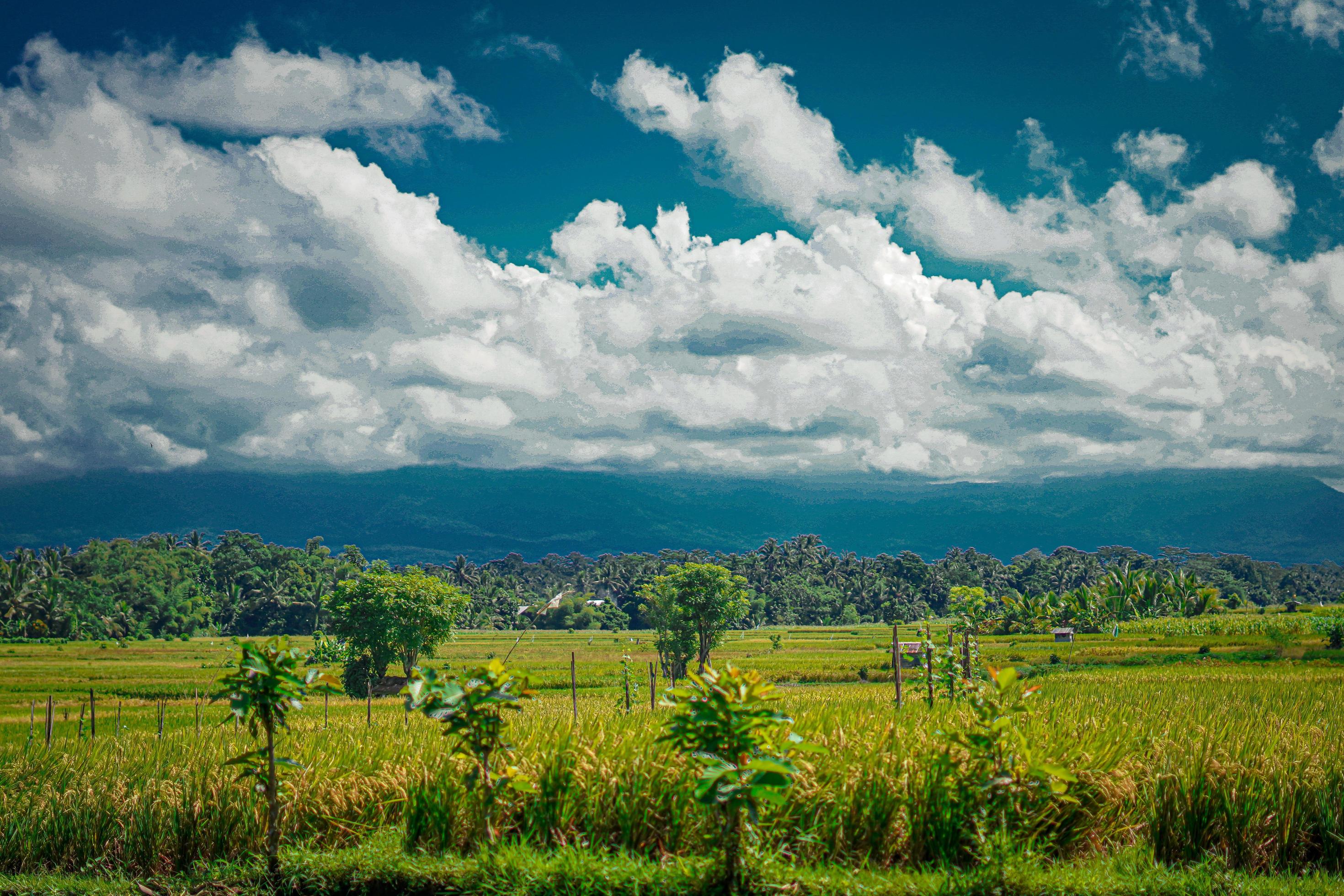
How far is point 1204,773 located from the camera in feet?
26.4

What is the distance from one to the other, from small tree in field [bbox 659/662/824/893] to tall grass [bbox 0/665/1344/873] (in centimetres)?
79

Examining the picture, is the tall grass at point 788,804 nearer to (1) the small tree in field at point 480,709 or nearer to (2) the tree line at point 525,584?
(1) the small tree in field at point 480,709

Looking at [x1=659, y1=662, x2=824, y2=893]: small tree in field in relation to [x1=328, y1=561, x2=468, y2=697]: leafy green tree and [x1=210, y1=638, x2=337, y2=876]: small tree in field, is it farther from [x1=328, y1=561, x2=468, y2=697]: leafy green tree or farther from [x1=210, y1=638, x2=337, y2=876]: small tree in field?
[x1=328, y1=561, x2=468, y2=697]: leafy green tree

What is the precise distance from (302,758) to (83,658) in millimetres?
75015

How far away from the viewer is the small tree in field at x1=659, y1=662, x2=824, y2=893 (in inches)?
245

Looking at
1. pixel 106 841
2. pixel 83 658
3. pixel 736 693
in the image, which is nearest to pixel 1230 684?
pixel 736 693

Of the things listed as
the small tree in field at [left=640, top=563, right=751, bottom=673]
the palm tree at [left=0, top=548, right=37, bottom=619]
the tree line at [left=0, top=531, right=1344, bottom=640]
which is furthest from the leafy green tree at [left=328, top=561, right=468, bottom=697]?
the palm tree at [left=0, top=548, right=37, bottom=619]

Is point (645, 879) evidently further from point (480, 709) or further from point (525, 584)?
point (525, 584)

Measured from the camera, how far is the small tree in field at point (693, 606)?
47625mm

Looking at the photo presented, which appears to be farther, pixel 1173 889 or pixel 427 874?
pixel 427 874

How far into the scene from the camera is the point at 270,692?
7.61m

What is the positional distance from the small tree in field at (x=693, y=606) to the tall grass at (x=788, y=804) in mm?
37149

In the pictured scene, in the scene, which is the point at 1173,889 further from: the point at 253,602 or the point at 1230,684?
the point at 253,602

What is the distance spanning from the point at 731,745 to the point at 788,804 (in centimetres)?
165
